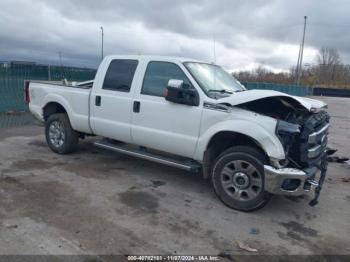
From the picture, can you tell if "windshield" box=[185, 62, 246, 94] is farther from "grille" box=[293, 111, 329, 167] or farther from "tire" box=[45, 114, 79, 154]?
"tire" box=[45, 114, 79, 154]

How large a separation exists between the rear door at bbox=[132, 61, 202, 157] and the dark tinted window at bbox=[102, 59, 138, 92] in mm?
279

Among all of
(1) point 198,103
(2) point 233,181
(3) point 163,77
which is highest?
(3) point 163,77

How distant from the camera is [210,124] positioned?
4566 mm

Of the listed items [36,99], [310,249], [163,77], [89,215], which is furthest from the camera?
[36,99]

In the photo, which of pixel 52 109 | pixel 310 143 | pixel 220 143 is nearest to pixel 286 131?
pixel 310 143

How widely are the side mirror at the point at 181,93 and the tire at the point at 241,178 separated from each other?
843 millimetres

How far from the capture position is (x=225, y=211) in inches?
172

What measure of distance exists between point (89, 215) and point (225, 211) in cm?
169

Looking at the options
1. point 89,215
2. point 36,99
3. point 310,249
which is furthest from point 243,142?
point 36,99

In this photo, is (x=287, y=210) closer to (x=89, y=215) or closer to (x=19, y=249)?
(x=89, y=215)

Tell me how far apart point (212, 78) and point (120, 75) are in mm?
1558

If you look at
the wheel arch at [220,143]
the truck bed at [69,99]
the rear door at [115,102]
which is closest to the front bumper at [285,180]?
the wheel arch at [220,143]

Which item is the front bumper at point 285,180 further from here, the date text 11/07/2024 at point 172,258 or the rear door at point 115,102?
the rear door at point 115,102

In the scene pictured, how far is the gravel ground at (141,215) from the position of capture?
344cm
